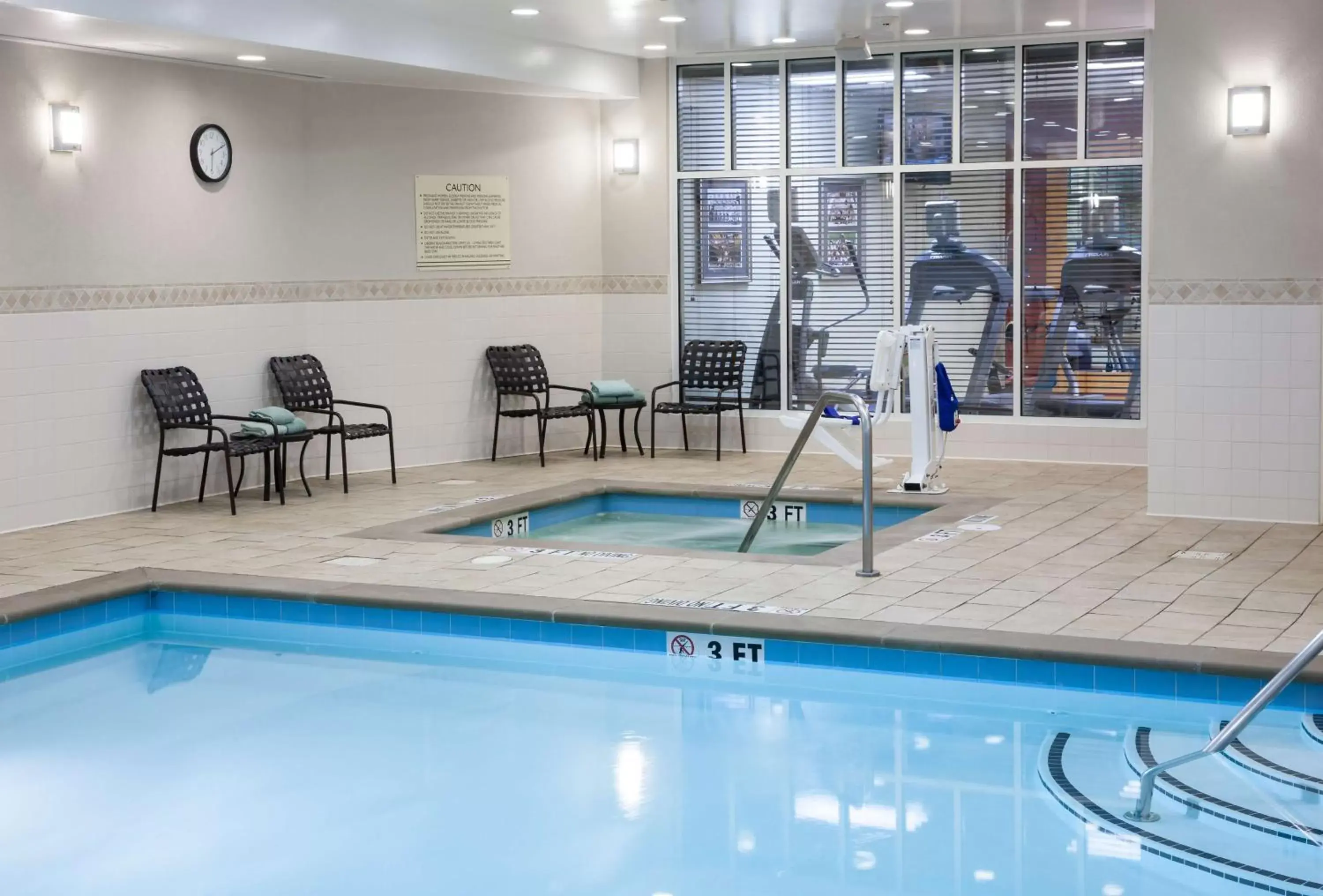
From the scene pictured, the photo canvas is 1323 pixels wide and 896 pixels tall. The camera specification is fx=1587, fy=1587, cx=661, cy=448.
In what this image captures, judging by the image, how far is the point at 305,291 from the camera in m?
10.2

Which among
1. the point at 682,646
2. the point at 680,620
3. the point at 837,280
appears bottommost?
the point at 682,646

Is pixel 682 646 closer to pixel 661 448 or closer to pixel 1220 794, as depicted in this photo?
pixel 1220 794

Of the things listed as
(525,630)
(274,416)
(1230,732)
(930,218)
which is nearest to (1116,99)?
(930,218)

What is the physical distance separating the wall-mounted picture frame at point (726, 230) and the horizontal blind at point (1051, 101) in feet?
6.87

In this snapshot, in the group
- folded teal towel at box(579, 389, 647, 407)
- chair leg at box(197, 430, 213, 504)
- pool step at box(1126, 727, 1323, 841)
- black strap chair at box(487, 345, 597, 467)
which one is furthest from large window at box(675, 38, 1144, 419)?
pool step at box(1126, 727, 1323, 841)

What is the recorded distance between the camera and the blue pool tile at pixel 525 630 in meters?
6.37

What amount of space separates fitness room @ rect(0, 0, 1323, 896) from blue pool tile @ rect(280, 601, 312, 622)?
21mm

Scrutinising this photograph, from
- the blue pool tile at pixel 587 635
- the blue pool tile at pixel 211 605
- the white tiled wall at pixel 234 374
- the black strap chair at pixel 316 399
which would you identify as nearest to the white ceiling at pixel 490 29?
the white tiled wall at pixel 234 374

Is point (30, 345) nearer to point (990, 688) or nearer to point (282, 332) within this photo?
point (282, 332)

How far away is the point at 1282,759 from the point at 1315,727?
1.07 ft

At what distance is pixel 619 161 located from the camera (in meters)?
11.7

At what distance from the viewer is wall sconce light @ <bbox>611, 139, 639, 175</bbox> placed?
11.6 metres

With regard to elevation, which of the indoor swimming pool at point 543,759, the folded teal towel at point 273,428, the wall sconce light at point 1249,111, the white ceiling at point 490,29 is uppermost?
the white ceiling at point 490,29

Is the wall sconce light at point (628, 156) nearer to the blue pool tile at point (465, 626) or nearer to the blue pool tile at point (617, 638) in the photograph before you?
the blue pool tile at point (465, 626)
